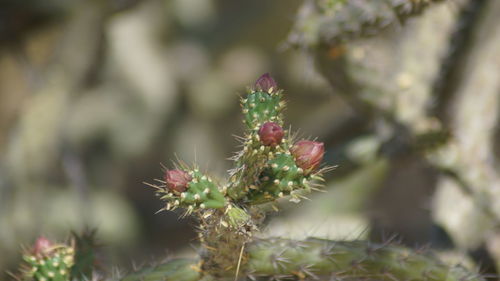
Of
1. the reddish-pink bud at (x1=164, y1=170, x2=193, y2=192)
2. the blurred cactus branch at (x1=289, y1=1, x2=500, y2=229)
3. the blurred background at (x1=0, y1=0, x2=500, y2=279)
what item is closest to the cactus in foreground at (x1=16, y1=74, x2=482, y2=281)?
the reddish-pink bud at (x1=164, y1=170, x2=193, y2=192)

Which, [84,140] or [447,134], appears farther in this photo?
[84,140]

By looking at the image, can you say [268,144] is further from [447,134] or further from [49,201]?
[49,201]

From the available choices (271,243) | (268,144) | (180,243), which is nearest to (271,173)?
(268,144)

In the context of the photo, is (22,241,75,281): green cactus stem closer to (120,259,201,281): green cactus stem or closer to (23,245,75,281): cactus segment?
(23,245,75,281): cactus segment

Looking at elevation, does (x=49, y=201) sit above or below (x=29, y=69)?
below

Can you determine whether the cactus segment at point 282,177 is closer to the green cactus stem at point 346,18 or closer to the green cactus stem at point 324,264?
the green cactus stem at point 324,264

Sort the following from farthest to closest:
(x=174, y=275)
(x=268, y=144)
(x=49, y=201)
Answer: (x=49, y=201)
(x=174, y=275)
(x=268, y=144)
